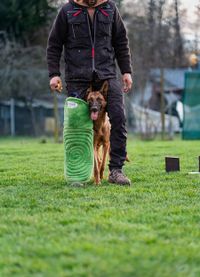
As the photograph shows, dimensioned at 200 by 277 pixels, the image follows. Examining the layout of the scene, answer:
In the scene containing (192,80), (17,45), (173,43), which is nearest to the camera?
(192,80)

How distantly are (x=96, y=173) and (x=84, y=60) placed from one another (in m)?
1.13

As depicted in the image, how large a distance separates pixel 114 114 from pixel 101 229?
2564mm

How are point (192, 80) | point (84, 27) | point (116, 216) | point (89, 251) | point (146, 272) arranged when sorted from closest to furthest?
point (146, 272), point (89, 251), point (116, 216), point (84, 27), point (192, 80)

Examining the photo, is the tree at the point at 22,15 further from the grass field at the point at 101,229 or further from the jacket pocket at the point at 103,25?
the grass field at the point at 101,229

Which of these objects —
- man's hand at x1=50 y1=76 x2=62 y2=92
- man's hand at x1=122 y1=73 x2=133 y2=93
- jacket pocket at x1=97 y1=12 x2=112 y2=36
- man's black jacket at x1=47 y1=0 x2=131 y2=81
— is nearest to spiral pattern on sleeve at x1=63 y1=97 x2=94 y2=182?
man's hand at x1=50 y1=76 x2=62 y2=92

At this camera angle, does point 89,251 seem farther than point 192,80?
No

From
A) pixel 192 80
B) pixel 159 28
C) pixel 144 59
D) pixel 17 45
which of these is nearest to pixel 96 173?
pixel 192 80

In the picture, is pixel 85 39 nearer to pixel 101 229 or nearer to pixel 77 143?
pixel 77 143

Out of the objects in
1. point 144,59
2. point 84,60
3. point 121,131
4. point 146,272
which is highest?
point 144,59

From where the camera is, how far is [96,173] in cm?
602

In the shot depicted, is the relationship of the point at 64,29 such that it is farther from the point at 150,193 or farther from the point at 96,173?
the point at 150,193

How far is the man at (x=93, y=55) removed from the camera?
598cm

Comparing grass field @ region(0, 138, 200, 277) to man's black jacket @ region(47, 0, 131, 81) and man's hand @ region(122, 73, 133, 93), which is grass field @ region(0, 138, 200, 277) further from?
man's black jacket @ region(47, 0, 131, 81)

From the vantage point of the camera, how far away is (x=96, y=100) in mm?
5957
